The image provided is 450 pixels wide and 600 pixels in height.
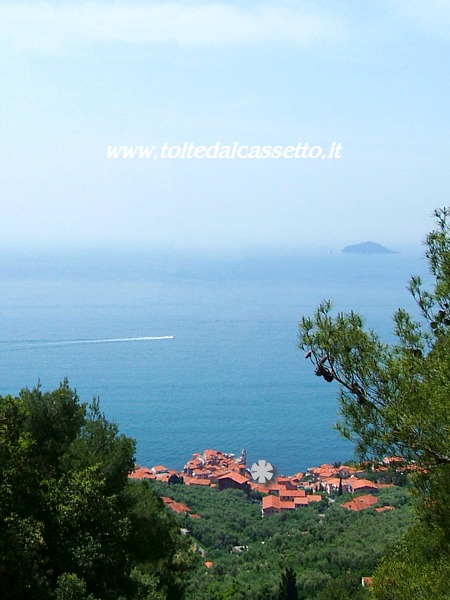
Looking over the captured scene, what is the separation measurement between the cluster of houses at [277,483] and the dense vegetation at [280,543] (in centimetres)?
48

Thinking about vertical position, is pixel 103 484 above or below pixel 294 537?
above

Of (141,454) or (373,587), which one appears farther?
(141,454)

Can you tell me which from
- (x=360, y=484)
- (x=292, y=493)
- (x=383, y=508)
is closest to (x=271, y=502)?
(x=292, y=493)

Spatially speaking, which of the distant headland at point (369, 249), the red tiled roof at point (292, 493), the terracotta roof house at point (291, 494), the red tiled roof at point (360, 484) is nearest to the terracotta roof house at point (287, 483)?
the terracotta roof house at point (291, 494)

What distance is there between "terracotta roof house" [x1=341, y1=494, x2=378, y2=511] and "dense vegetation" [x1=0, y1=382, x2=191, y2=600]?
1248cm

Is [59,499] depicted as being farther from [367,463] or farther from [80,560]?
[367,463]

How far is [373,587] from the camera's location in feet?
12.9

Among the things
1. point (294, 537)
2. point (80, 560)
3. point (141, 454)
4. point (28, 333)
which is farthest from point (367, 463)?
point (28, 333)

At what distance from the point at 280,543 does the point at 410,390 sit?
1338 cm

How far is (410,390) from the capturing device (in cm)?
367

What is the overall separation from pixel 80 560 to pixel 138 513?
144 centimetres

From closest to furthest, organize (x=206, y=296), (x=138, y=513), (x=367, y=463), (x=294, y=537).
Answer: (x=367, y=463) → (x=138, y=513) → (x=294, y=537) → (x=206, y=296)

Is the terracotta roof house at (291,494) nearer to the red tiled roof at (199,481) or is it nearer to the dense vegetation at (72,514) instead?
the red tiled roof at (199,481)

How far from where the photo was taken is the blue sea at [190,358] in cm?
3575
